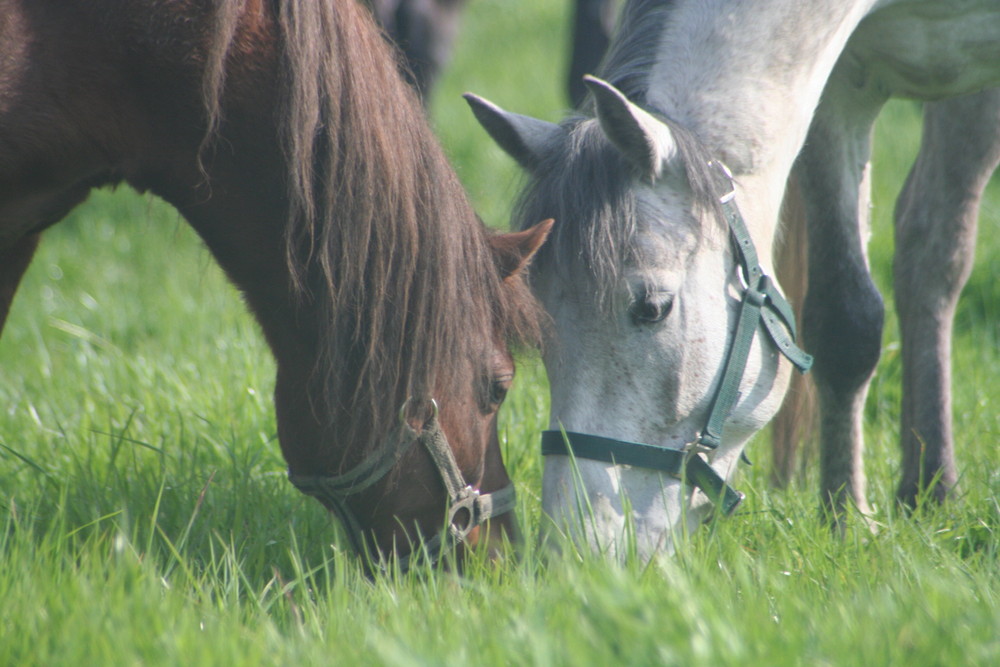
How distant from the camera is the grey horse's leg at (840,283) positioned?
282 centimetres

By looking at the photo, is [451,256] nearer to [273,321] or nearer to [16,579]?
[273,321]

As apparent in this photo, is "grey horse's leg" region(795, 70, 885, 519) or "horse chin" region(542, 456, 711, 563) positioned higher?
"grey horse's leg" region(795, 70, 885, 519)

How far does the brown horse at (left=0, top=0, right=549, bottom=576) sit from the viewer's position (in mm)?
1710

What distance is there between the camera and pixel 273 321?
1937mm

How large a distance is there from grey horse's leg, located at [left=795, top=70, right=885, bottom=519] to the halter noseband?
615mm

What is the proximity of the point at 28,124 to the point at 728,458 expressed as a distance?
168 centimetres

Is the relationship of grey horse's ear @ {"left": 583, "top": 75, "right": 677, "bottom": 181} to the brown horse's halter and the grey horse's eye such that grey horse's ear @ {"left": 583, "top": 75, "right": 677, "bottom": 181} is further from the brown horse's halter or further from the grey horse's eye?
the brown horse's halter

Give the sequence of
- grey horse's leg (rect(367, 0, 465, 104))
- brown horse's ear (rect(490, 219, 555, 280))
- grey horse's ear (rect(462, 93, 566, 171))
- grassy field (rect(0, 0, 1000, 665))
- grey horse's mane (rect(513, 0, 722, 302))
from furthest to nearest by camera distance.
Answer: grey horse's leg (rect(367, 0, 465, 104)) < grey horse's ear (rect(462, 93, 566, 171)) < grey horse's mane (rect(513, 0, 722, 302)) < brown horse's ear (rect(490, 219, 555, 280)) < grassy field (rect(0, 0, 1000, 665))

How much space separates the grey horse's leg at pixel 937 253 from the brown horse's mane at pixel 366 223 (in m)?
1.67

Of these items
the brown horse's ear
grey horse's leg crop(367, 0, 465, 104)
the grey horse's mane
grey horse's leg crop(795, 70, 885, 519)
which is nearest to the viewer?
the brown horse's ear

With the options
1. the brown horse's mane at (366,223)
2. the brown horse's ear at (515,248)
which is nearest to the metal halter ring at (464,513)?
the brown horse's mane at (366,223)

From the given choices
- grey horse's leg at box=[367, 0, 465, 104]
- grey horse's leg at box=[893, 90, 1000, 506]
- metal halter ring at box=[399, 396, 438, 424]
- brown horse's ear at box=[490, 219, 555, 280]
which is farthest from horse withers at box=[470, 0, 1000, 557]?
grey horse's leg at box=[367, 0, 465, 104]

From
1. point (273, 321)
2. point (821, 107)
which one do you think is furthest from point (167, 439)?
point (821, 107)

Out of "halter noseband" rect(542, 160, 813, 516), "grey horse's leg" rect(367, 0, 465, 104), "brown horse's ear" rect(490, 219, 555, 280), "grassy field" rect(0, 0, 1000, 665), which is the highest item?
"grey horse's leg" rect(367, 0, 465, 104)
